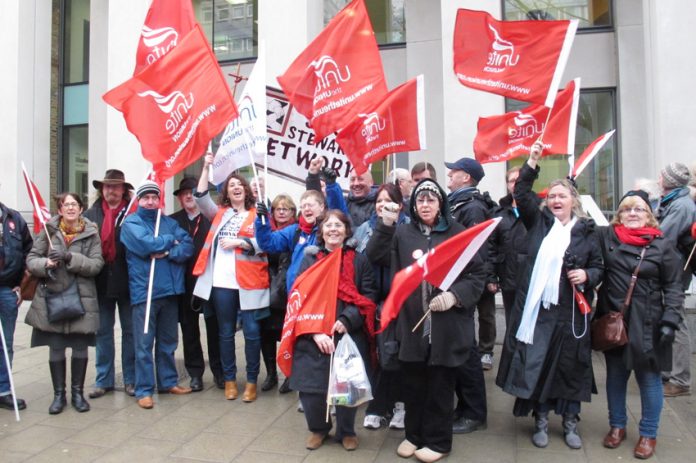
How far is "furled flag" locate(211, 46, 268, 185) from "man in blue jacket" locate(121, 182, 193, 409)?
2.27 ft

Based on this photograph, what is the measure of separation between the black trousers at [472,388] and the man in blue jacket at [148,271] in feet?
9.12

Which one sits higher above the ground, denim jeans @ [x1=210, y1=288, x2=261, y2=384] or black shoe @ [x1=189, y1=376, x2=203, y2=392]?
denim jeans @ [x1=210, y1=288, x2=261, y2=384]

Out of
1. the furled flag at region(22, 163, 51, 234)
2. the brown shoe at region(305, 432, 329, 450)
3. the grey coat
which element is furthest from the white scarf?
the furled flag at region(22, 163, 51, 234)

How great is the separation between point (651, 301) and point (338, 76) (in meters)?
3.36

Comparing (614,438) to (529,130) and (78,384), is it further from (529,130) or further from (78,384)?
(78,384)

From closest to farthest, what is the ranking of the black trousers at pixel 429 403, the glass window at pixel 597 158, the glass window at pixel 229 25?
the black trousers at pixel 429 403 → the glass window at pixel 597 158 → the glass window at pixel 229 25

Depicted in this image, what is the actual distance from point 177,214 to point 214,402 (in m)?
1.94

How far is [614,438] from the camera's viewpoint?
4.40 meters

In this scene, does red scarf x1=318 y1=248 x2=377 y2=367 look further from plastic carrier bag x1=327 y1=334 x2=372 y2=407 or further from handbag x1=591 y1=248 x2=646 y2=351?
handbag x1=591 y1=248 x2=646 y2=351

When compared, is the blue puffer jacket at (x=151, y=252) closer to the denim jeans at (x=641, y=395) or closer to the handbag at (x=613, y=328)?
the handbag at (x=613, y=328)

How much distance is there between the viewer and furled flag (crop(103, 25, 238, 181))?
17.8 feet

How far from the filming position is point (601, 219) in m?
6.53

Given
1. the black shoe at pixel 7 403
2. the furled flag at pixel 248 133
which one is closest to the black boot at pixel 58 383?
the black shoe at pixel 7 403

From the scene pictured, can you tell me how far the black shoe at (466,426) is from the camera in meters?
4.71
